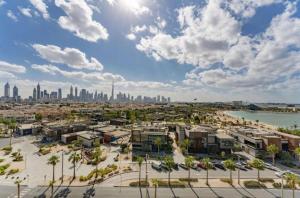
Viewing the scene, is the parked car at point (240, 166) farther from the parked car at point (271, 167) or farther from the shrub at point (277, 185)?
the shrub at point (277, 185)

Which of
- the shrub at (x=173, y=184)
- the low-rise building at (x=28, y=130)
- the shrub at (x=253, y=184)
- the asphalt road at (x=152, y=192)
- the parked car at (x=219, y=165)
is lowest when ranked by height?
the asphalt road at (x=152, y=192)

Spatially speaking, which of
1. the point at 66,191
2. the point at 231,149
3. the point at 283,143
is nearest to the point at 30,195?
the point at 66,191

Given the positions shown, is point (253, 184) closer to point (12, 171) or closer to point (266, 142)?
point (266, 142)

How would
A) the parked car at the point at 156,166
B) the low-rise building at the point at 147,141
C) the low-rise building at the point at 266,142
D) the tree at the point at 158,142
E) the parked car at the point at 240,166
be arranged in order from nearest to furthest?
the parked car at the point at 156,166, the parked car at the point at 240,166, the low-rise building at the point at 266,142, the tree at the point at 158,142, the low-rise building at the point at 147,141

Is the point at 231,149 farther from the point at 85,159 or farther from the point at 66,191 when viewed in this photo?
the point at 66,191

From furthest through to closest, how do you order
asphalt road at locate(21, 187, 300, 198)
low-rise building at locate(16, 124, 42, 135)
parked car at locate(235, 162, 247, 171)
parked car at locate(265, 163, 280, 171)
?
low-rise building at locate(16, 124, 42, 135) → parked car at locate(265, 163, 280, 171) → parked car at locate(235, 162, 247, 171) → asphalt road at locate(21, 187, 300, 198)

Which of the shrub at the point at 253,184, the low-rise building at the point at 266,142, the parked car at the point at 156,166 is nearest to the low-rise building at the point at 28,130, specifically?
the parked car at the point at 156,166

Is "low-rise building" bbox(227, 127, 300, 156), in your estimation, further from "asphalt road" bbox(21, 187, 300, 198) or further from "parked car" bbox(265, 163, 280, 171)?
"asphalt road" bbox(21, 187, 300, 198)

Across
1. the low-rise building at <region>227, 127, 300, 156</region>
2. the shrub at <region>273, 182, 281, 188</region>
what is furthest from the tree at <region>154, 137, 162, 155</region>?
the shrub at <region>273, 182, 281, 188</region>

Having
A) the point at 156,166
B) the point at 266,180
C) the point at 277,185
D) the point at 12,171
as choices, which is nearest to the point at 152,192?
the point at 156,166
